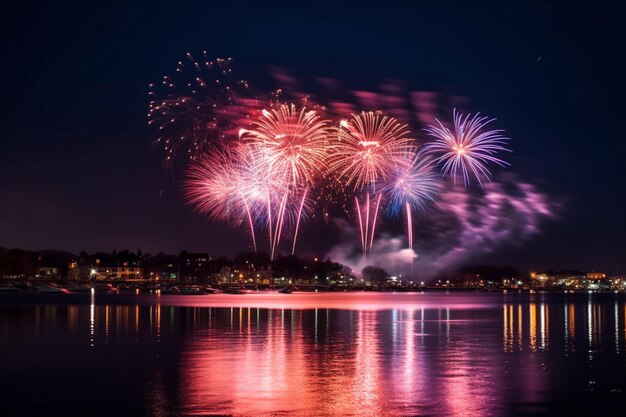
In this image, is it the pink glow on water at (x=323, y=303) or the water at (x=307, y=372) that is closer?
the water at (x=307, y=372)

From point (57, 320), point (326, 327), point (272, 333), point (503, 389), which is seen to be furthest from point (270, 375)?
point (57, 320)

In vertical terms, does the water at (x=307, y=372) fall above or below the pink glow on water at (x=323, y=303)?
above

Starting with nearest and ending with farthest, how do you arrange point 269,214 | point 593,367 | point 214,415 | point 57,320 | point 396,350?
1. point 214,415
2. point 593,367
3. point 396,350
4. point 57,320
5. point 269,214

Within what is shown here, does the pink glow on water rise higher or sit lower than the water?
lower

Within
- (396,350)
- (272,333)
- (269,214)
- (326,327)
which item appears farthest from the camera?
(269,214)

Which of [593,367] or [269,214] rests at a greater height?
[269,214]

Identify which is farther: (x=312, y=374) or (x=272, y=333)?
(x=272, y=333)

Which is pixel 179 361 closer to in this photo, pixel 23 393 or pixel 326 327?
pixel 23 393

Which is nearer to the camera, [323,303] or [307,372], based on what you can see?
[307,372]

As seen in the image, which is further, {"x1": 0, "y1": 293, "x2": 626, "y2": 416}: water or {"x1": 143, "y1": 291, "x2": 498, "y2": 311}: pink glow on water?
{"x1": 143, "y1": 291, "x2": 498, "y2": 311}: pink glow on water

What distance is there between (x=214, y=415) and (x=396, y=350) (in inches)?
556

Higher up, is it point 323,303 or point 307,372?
point 307,372

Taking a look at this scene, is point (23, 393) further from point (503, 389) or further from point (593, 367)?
point (593, 367)

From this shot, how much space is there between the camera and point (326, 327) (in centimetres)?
4197
